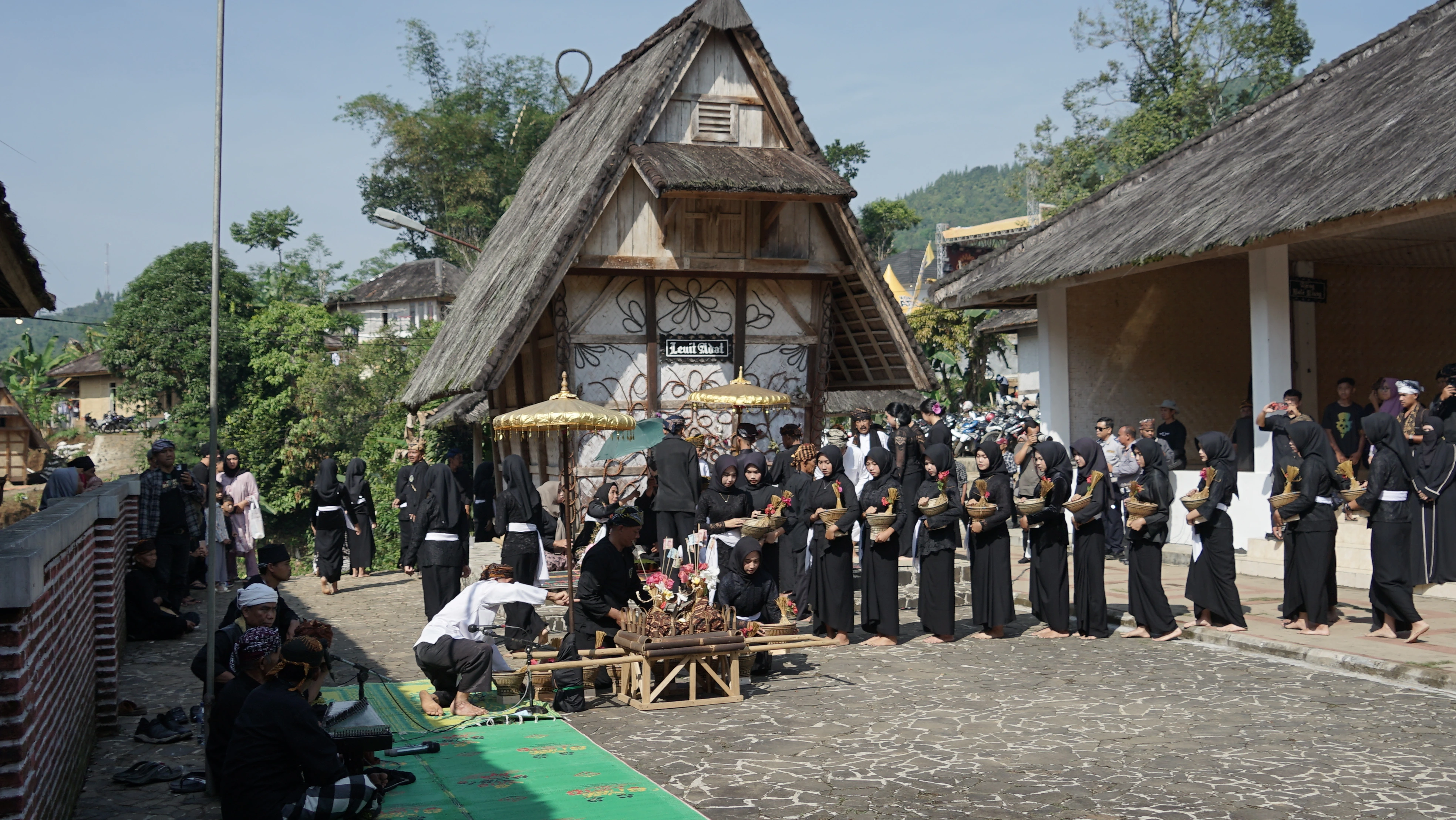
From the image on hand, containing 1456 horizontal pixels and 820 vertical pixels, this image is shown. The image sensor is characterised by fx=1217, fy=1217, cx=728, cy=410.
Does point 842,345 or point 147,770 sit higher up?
point 842,345

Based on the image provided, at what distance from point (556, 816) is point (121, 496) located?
25.3ft

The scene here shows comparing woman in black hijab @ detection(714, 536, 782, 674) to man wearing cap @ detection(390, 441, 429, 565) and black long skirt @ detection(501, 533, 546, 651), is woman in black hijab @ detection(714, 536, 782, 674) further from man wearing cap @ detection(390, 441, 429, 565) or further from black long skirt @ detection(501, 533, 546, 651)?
man wearing cap @ detection(390, 441, 429, 565)

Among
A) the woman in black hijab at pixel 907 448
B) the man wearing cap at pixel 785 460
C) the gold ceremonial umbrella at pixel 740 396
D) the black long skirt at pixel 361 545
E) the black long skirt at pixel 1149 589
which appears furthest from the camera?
the black long skirt at pixel 361 545

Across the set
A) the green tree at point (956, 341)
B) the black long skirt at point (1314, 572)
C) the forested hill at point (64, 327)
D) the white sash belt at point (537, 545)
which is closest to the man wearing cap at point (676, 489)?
the white sash belt at point (537, 545)

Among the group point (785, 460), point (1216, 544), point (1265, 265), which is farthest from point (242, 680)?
point (1265, 265)

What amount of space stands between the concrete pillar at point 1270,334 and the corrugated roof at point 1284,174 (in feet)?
3.59

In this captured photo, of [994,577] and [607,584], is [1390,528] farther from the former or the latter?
[607,584]

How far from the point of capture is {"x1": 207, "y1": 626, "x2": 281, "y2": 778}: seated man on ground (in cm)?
615

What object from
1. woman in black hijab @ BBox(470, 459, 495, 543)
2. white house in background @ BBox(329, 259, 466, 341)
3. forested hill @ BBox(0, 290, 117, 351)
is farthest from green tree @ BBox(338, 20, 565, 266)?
forested hill @ BBox(0, 290, 117, 351)

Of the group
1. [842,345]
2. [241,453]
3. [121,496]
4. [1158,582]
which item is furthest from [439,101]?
[1158,582]

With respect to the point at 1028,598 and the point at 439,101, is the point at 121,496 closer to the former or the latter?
the point at 1028,598

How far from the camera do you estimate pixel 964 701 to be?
340 inches

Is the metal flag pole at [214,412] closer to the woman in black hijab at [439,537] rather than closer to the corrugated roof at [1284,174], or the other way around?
the woman in black hijab at [439,537]

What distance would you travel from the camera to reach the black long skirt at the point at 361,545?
57.4 ft
